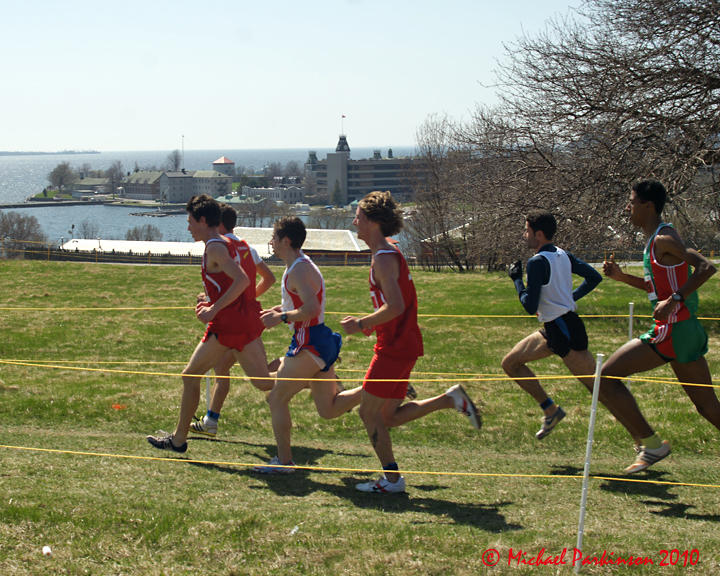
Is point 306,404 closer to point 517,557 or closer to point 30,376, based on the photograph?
point 30,376

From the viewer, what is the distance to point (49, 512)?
463 centimetres

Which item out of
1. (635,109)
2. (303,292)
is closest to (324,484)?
(303,292)

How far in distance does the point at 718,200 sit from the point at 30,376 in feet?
39.1

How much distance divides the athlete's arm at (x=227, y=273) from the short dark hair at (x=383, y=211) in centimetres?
135

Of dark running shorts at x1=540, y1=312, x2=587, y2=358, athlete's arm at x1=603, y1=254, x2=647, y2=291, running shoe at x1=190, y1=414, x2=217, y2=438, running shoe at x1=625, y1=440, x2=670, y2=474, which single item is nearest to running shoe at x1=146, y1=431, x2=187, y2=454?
running shoe at x1=190, y1=414, x2=217, y2=438

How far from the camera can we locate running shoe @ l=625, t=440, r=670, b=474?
5855 mm

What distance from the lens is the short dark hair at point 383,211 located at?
5.41m

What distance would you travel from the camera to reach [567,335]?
6.20 m

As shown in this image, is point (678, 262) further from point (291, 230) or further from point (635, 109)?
point (635, 109)

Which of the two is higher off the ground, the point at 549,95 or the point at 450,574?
the point at 549,95

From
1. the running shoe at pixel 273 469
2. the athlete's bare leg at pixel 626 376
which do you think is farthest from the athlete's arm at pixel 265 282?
the athlete's bare leg at pixel 626 376

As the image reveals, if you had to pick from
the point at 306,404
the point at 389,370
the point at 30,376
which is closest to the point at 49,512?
the point at 389,370

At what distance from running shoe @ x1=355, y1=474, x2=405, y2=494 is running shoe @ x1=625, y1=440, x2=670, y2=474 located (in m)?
1.88

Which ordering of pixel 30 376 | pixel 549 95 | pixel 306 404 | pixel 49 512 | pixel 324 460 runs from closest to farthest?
pixel 49 512
pixel 324 460
pixel 306 404
pixel 30 376
pixel 549 95
